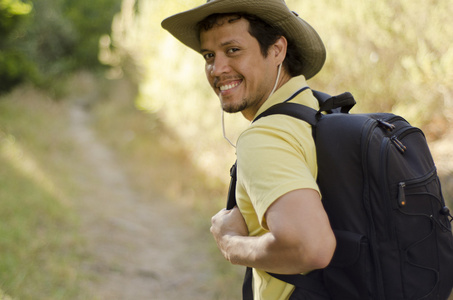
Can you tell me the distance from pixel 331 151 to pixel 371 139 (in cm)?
11

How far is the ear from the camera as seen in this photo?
1.71m

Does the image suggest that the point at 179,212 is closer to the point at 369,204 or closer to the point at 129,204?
the point at 129,204

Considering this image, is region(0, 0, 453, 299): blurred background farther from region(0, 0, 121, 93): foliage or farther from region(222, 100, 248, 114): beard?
region(222, 100, 248, 114): beard

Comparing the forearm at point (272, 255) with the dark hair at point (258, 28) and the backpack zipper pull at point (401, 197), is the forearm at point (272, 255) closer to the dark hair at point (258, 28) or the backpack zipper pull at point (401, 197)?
the backpack zipper pull at point (401, 197)

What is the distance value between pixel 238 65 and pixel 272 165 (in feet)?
1.77

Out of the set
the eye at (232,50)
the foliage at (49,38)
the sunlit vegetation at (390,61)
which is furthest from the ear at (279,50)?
the foliage at (49,38)

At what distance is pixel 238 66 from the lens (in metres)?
1.64

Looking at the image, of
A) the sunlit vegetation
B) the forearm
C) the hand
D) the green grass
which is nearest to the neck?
the hand

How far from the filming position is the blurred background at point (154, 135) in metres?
3.90

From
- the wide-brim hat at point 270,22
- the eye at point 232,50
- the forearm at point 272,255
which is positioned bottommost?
the forearm at point 272,255

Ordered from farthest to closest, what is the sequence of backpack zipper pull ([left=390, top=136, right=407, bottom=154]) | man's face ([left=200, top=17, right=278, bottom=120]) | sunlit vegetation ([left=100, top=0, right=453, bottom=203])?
sunlit vegetation ([left=100, top=0, right=453, bottom=203]) → man's face ([left=200, top=17, right=278, bottom=120]) → backpack zipper pull ([left=390, top=136, right=407, bottom=154])

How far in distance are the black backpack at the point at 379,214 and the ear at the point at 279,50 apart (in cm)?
43

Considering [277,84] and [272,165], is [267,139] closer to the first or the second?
[272,165]

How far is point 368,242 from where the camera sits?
127cm
